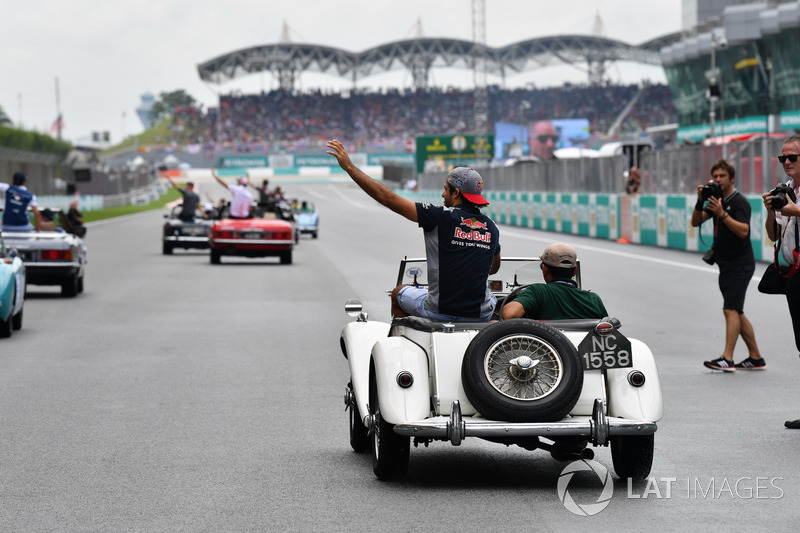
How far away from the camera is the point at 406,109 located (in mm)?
143125

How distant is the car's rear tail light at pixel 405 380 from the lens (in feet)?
21.3

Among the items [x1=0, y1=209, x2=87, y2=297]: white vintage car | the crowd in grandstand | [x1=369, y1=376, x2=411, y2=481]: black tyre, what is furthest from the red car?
the crowd in grandstand

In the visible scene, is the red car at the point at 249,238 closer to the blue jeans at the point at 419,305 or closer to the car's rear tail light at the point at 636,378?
the blue jeans at the point at 419,305

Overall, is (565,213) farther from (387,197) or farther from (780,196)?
(387,197)

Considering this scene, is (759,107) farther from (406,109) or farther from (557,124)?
(406,109)

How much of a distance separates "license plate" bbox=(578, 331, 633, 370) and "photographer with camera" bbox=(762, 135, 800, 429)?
6.22 ft

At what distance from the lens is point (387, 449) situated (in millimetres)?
6609

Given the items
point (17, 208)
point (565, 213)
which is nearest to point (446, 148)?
point (565, 213)

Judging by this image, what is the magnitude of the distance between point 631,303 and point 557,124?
326 feet

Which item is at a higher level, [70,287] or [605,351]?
[605,351]

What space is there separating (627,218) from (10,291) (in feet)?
75.4

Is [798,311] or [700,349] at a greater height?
[798,311]

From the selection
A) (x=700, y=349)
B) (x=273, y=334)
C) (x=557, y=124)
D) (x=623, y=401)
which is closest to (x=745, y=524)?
(x=623, y=401)

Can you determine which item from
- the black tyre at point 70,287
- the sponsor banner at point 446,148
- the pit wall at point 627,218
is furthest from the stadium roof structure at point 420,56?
the black tyre at point 70,287
